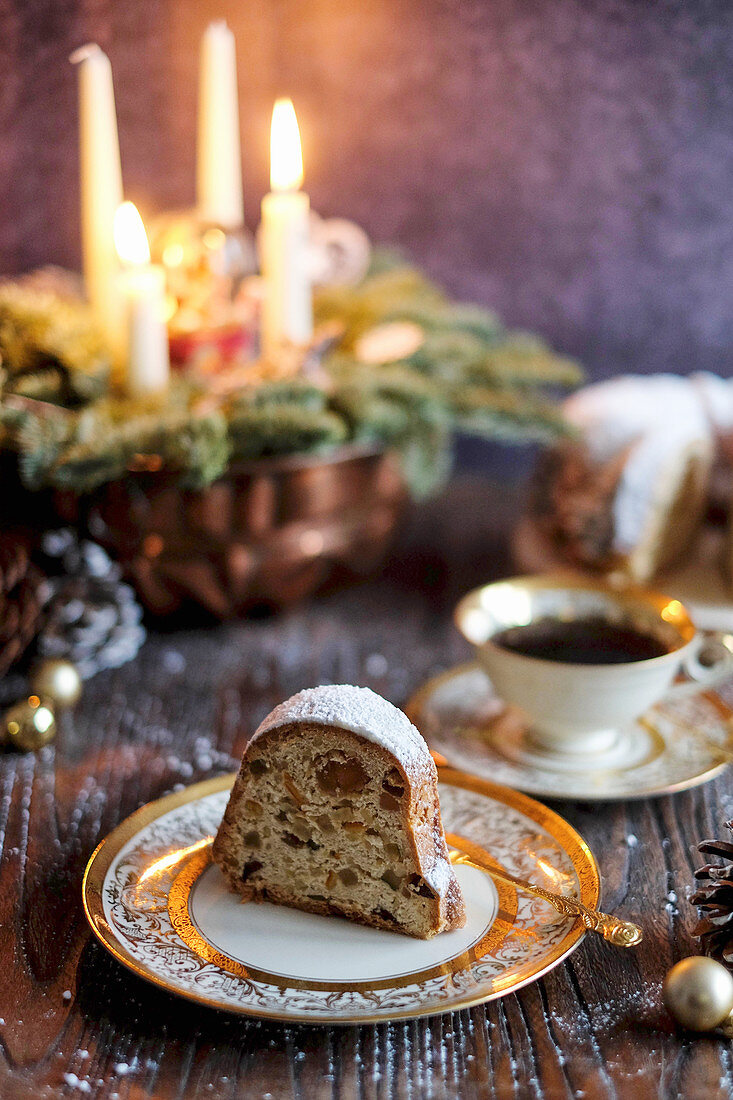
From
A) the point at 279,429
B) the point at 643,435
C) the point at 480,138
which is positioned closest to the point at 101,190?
the point at 279,429

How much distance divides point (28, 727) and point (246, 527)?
0.32 m

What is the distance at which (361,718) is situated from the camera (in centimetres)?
71

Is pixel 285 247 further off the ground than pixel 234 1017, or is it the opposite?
pixel 285 247

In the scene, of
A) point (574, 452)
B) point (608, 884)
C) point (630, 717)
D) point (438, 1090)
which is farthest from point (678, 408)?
point (438, 1090)

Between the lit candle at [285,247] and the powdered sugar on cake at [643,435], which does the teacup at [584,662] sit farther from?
the lit candle at [285,247]

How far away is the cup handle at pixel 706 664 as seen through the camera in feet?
3.20

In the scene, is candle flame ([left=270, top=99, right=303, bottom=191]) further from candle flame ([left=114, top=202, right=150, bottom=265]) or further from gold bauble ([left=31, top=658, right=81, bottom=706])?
gold bauble ([left=31, top=658, right=81, bottom=706])

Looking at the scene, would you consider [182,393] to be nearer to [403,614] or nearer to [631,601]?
[403,614]

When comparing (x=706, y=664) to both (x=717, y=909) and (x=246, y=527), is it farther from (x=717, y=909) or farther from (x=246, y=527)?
(x=246, y=527)

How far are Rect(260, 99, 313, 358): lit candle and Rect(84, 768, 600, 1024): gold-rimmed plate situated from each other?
682 millimetres

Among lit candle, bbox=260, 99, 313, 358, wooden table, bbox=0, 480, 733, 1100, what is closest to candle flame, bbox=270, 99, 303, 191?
lit candle, bbox=260, 99, 313, 358

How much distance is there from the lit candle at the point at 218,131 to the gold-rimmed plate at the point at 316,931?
86cm

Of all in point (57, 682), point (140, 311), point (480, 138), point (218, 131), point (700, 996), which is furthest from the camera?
point (480, 138)

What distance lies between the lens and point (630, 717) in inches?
37.0
